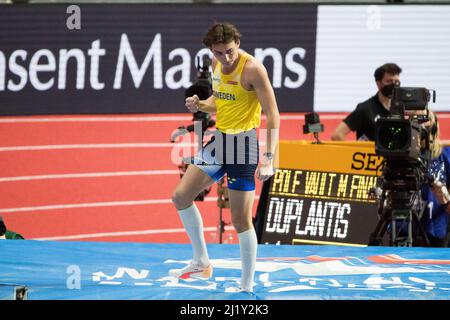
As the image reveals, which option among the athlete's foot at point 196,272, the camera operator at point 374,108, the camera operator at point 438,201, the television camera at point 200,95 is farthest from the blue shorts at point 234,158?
the camera operator at point 374,108

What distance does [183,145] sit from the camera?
10992mm

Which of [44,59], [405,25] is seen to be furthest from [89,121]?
[405,25]

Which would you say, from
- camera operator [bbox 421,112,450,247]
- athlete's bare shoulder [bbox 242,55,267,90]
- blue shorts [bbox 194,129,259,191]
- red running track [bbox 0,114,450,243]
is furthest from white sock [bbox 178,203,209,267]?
red running track [bbox 0,114,450,243]

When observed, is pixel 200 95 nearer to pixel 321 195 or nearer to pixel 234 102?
pixel 234 102

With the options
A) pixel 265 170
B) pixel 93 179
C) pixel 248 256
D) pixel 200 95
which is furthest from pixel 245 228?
pixel 93 179

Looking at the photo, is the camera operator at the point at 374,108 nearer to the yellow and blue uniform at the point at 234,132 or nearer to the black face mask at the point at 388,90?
the black face mask at the point at 388,90

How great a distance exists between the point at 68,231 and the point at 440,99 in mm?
3702

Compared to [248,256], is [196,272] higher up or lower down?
lower down

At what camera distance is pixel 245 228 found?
726 centimetres

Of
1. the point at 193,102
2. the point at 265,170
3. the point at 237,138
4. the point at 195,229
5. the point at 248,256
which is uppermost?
the point at 193,102

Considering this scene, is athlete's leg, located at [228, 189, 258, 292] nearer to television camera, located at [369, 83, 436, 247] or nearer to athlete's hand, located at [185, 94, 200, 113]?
athlete's hand, located at [185, 94, 200, 113]

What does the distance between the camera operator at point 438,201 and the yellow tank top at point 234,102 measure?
214 centimetres

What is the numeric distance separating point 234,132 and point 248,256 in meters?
0.76

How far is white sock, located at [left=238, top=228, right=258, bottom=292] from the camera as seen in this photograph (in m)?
7.25
